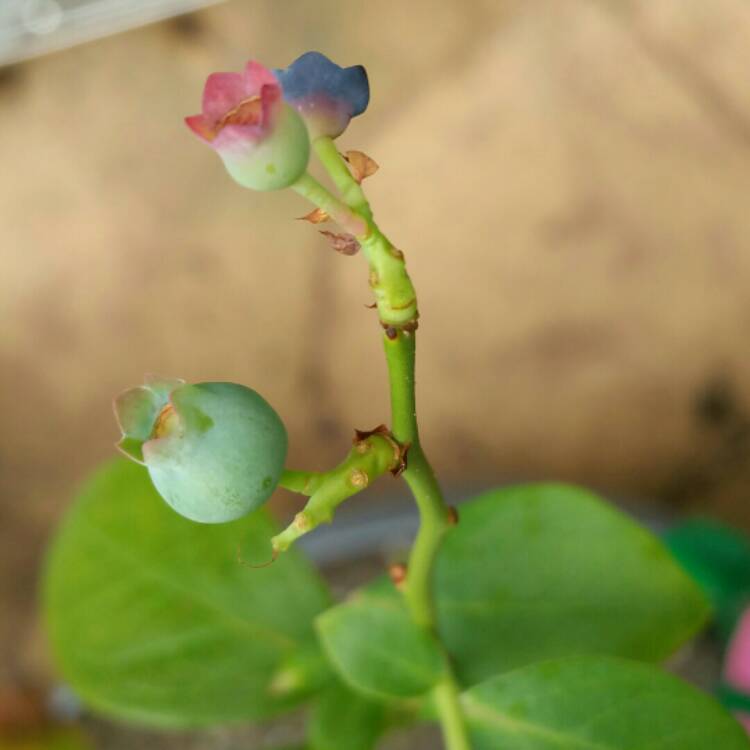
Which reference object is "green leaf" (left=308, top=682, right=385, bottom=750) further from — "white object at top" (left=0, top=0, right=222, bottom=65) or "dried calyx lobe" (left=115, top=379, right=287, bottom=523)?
"white object at top" (left=0, top=0, right=222, bottom=65)

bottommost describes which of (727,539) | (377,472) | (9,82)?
(727,539)

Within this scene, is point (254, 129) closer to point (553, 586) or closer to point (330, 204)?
point (330, 204)

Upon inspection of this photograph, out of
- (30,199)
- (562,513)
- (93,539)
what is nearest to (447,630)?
(562,513)

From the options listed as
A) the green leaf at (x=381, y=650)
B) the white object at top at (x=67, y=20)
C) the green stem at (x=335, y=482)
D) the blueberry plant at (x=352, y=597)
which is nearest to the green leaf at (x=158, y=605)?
the blueberry plant at (x=352, y=597)

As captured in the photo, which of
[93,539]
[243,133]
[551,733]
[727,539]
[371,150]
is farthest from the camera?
[371,150]

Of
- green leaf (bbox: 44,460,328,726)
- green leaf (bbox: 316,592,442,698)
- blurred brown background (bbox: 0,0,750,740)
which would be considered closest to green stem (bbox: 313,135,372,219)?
green leaf (bbox: 316,592,442,698)

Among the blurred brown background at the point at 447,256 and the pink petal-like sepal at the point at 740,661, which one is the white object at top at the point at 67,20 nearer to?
the blurred brown background at the point at 447,256

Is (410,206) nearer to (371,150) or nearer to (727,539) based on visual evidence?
(371,150)
